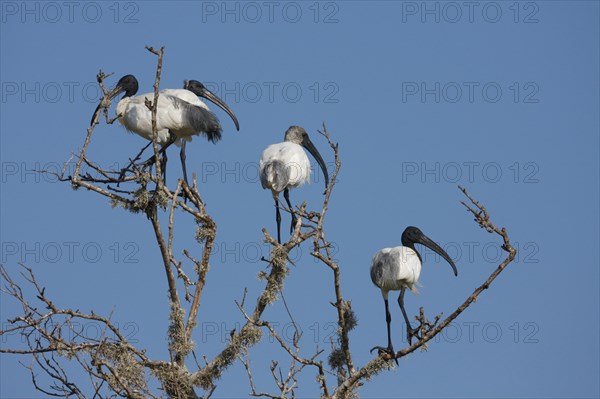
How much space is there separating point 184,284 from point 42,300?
4.29 feet

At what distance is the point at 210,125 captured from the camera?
464 inches

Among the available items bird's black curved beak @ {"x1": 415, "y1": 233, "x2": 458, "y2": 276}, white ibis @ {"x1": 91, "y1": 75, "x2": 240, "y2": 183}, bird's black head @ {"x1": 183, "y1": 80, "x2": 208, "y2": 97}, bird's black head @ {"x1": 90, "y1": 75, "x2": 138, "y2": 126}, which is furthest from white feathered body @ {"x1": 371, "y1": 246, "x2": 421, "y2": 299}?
bird's black head @ {"x1": 90, "y1": 75, "x2": 138, "y2": 126}

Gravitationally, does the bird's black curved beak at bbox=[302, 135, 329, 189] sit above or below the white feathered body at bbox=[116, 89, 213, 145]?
above

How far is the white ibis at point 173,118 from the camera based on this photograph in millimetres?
11688

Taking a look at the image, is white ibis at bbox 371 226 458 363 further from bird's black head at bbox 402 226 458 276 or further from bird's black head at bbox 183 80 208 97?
bird's black head at bbox 183 80 208 97

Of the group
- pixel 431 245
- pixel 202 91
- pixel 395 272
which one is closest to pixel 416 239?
pixel 431 245

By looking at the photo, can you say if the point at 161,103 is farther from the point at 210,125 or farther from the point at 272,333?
the point at 272,333

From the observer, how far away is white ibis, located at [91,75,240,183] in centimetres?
1169

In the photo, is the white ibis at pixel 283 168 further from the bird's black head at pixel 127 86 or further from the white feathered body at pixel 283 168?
the bird's black head at pixel 127 86

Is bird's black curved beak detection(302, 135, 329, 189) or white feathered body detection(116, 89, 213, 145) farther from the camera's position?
bird's black curved beak detection(302, 135, 329, 189)

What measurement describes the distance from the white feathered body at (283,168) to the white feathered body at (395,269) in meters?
1.23

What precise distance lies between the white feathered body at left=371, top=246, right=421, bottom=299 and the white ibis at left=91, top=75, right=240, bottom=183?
2146mm

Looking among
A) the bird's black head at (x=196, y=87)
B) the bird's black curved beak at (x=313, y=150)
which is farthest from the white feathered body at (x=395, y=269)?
the bird's black head at (x=196, y=87)

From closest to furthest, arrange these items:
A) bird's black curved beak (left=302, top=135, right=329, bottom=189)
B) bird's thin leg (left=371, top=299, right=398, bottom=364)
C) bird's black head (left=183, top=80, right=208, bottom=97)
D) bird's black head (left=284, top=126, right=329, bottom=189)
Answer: bird's thin leg (left=371, top=299, right=398, bottom=364)
bird's black head (left=183, top=80, right=208, bottom=97)
bird's black curved beak (left=302, top=135, right=329, bottom=189)
bird's black head (left=284, top=126, right=329, bottom=189)
